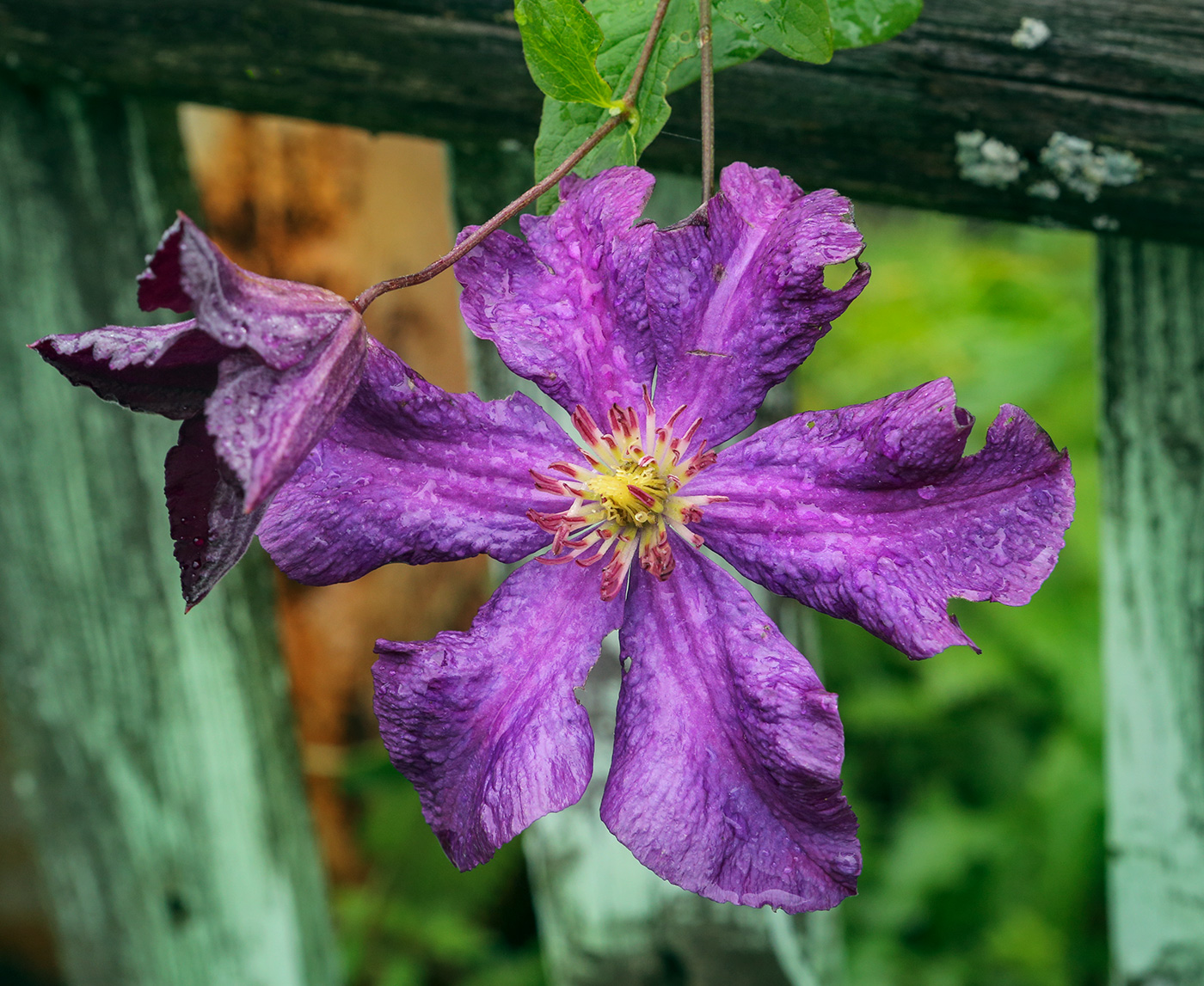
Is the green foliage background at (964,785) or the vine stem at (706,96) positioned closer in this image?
the vine stem at (706,96)

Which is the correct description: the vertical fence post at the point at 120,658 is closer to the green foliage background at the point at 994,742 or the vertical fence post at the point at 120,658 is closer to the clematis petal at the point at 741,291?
the clematis petal at the point at 741,291

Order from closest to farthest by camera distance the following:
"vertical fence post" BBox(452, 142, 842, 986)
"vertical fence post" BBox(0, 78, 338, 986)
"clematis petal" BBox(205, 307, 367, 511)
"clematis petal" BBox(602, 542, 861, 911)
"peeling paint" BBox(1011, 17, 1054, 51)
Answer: "clematis petal" BBox(205, 307, 367, 511), "clematis petal" BBox(602, 542, 861, 911), "peeling paint" BBox(1011, 17, 1054, 51), "vertical fence post" BBox(0, 78, 338, 986), "vertical fence post" BBox(452, 142, 842, 986)

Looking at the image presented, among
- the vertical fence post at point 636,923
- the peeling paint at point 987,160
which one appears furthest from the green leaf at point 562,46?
the vertical fence post at point 636,923

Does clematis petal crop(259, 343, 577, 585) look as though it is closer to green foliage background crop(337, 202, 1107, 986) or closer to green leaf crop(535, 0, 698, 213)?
green leaf crop(535, 0, 698, 213)

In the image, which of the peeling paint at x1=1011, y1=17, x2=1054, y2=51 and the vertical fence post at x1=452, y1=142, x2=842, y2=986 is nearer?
the peeling paint at x1=1011, y1=17, x2=1054, y2=51

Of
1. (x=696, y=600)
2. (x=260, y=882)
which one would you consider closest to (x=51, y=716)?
(x=260, y=882)

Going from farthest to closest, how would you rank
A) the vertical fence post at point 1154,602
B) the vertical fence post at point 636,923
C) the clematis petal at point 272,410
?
the vertical fence post at point 636,923 → the vertical fence post at point 1154,602 → the clematis petal at point 272,410

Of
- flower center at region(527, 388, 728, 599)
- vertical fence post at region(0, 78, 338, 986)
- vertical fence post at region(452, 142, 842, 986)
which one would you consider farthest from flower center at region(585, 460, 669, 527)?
vertical fence post at region(0, 78, 338, 986)
